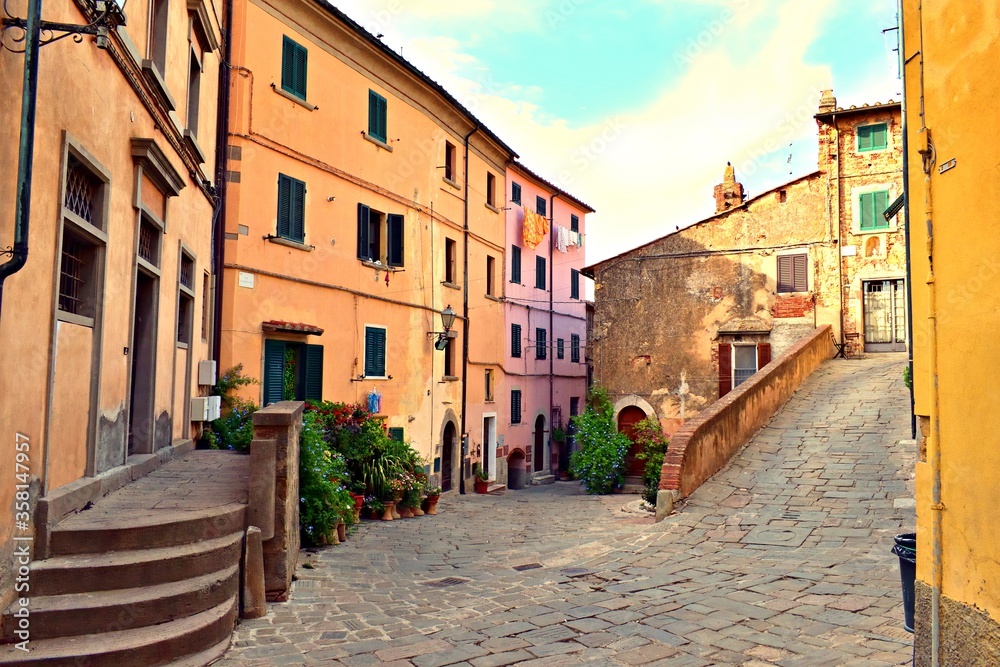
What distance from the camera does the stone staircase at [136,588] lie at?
13.9 feet

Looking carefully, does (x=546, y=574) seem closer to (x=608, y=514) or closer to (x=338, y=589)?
(x=338, y=589)

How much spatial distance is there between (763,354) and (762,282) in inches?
78.4

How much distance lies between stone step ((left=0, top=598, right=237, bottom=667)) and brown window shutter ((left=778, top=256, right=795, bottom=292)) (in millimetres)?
18043

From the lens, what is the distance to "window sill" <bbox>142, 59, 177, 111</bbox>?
7.39 metres

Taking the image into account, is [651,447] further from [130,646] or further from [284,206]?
[130,646]

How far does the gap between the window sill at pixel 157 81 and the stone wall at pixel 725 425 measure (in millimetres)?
7653

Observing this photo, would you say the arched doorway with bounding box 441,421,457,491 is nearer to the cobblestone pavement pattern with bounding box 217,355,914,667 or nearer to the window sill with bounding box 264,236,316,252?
the window sill with bounding box 264,236,316,252

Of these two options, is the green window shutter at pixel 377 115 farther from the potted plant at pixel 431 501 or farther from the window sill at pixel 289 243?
the potted plant at pixel 431 501

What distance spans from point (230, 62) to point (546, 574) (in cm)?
1079

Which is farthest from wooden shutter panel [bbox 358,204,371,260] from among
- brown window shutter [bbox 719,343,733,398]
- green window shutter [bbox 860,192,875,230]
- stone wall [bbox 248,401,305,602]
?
green window shutter [bbox 860,192,875,230]

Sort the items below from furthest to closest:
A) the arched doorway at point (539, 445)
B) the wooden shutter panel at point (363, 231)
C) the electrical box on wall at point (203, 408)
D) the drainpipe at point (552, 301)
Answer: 1. the drainpipe at point (552, 301)
2. the arched doorway at point (539, 445)
3. the wooden shutter panel at point (363, 231)
4. the electrical box on wall at point (203, 408)

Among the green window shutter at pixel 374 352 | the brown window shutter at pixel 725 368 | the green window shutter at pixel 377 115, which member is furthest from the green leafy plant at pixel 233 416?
the brown window shutter at pixel 725 368

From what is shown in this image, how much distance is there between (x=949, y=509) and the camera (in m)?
4.00

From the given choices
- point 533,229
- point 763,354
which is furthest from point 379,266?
point 763,354
